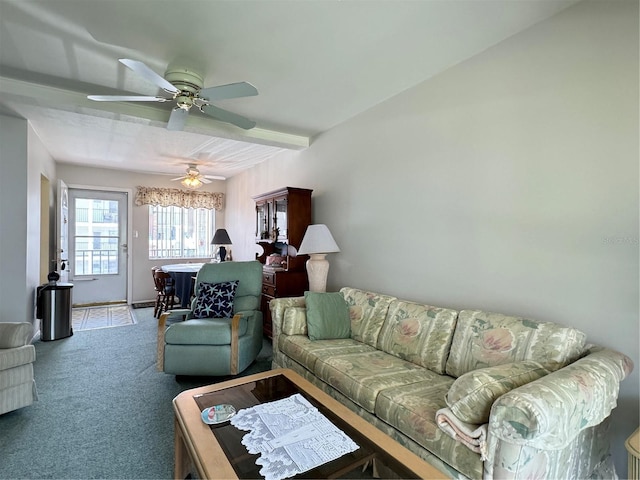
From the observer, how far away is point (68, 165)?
586cm

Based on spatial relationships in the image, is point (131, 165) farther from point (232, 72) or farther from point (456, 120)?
point (456, 120)

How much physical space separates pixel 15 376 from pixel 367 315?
101 inches

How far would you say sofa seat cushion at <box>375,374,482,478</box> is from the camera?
4.53ft

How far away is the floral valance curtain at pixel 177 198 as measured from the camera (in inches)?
253

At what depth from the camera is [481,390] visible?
141 cm

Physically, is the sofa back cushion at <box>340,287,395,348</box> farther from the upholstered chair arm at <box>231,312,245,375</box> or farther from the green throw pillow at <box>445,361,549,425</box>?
the green throw pillow at <box>445,361,549,425</box>

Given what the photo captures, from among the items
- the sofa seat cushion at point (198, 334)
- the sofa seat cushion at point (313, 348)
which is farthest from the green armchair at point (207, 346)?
the sofa seat cushion at point (313, 348)

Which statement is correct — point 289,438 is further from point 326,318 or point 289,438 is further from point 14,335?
point 14,335

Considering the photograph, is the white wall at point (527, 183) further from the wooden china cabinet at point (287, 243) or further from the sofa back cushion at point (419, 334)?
the wooden china cabinet at point (287, 243)

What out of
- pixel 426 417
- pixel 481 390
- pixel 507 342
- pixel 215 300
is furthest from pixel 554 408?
pixel 215 300

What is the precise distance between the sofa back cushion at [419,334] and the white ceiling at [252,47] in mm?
1823

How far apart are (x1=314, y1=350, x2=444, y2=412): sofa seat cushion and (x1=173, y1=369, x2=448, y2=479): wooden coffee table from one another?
26 cm

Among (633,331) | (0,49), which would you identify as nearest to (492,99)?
(633,331)

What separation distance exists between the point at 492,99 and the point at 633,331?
63.3 inches
